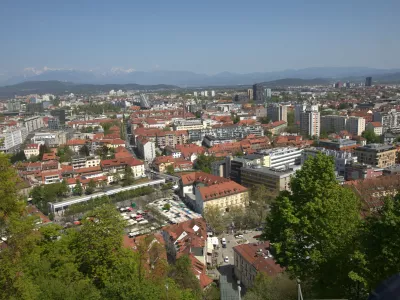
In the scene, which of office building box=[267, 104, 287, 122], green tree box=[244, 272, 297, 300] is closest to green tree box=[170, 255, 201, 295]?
green tree box=[244, 272, 297, 300]

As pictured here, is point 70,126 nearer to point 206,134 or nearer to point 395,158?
point 206,134

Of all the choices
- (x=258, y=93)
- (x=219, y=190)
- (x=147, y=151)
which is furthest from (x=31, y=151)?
(x=258, y=93)

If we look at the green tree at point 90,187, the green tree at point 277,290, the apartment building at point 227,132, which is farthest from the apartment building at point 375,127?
the green tree at point 277,290

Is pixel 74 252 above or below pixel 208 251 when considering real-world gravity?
above

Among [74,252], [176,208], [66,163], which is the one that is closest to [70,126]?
[66,163]

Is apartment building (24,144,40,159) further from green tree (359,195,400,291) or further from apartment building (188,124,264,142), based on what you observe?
green tree (359,195,400,291)

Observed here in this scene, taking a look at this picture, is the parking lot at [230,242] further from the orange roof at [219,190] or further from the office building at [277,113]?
the office building at [277,113]
